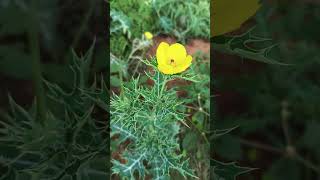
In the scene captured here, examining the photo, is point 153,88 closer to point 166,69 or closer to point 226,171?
point 166,69

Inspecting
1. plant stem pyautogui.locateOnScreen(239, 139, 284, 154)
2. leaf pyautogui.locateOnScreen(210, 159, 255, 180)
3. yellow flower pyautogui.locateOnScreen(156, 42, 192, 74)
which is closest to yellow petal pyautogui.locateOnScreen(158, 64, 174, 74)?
yellow flower pyautogui.locateOnScreen(156, 42, 192, 74)

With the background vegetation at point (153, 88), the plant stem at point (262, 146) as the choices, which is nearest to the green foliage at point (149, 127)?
the background vegetation at point (153, 88)

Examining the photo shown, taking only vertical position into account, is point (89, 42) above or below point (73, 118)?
above

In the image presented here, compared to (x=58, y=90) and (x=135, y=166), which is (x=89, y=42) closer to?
(x=58, y=90)

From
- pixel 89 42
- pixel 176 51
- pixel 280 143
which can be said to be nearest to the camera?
pixel 176 51

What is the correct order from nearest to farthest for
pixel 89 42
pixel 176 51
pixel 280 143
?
pixel 176 51 < pixel 89 42 < pixel 280 143

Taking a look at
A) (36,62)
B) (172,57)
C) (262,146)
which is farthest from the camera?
(262,146)

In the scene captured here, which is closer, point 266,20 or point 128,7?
point 128,7

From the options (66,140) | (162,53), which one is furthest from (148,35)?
(66,140)

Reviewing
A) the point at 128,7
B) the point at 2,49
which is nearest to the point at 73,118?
the point at 128,7
